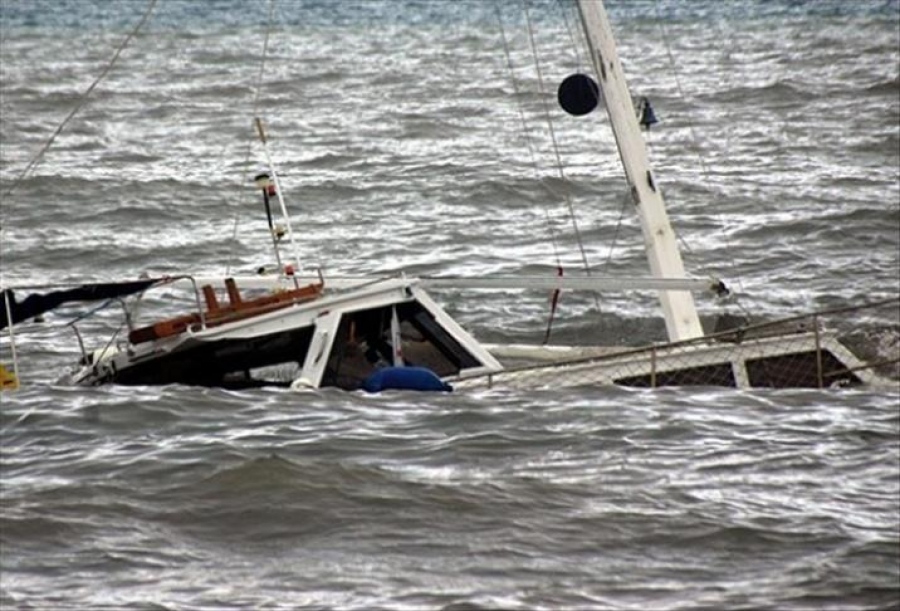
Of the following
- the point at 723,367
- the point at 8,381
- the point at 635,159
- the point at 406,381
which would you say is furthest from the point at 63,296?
the point at 723,367

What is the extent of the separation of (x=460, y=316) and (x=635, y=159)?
17.1 feet

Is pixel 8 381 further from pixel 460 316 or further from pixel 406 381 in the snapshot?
pixel 460 316

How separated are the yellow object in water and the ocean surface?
21.5 inches

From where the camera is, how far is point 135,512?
16703 mm

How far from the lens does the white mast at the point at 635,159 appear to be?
73.2 ft

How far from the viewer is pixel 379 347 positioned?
21.2 meters

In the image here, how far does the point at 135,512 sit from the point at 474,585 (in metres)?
3.00

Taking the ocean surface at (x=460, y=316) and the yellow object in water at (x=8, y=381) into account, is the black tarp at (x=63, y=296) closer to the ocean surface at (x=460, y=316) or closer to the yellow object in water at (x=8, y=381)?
the yellow object in water at (x=8, y=381)

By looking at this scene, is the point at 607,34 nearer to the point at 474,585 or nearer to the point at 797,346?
the point at 797,346

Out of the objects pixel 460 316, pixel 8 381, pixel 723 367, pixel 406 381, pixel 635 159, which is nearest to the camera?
pixel 406 381

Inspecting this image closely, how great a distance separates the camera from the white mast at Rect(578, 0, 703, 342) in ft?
73.2

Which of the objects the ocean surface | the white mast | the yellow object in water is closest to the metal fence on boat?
the ocean surface

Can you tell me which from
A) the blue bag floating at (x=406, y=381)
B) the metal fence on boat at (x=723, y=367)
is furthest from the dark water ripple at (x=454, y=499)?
the metal fence on boat at (x=723, y=367)

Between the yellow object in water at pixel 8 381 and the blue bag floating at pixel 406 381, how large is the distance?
3.11 metres
